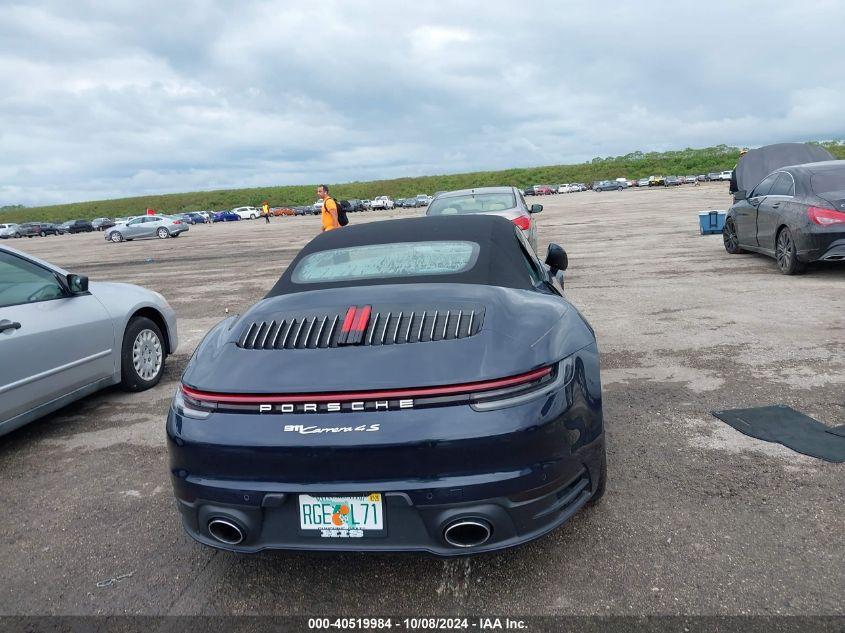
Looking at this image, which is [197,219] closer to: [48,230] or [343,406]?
[48,230]

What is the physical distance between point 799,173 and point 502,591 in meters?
9.17

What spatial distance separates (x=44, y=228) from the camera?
65.2 m

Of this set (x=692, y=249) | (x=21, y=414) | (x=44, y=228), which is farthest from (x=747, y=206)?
(x=44, y=228)

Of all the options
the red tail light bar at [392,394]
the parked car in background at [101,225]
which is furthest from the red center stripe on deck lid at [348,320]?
the parked car in background at [101,225]

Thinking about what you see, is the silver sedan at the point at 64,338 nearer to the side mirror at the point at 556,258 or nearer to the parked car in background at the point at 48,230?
the side mirror at the point at 556,258

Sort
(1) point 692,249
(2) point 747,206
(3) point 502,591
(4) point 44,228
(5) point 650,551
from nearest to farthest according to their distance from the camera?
(3) point 502,591 → (5) point 650,551 → (2) point 747,206 → (1) point 692,249 → (4) point 44,228

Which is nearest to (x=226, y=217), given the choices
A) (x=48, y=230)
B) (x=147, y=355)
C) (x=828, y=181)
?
(x=48, y=230)

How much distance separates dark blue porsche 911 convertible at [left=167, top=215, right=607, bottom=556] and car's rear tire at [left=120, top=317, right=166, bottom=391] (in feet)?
10.0

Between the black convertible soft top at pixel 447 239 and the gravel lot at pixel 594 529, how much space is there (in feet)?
4.16

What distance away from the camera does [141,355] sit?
584 cm

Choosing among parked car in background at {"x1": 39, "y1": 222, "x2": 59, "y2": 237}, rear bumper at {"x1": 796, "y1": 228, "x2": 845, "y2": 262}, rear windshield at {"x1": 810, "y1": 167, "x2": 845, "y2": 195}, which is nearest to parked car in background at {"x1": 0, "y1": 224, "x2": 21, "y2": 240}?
parked car in background at {"x1": 39, "y1": 222, "x2": 59, "y2": 237}

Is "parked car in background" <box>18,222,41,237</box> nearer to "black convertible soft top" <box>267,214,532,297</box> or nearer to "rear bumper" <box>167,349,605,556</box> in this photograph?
"black convertible soft top" <box>267,214,532,297</box>

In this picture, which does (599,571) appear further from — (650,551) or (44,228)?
(44,228)

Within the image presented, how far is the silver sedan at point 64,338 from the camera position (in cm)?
447
